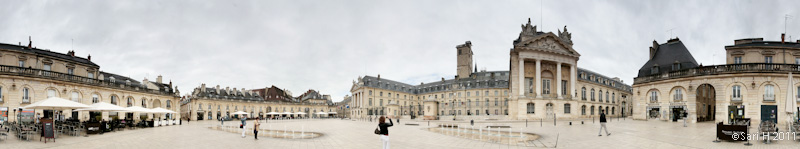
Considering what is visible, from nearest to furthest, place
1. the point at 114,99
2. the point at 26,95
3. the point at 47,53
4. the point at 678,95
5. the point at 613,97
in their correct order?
the point at 26,95 → the point at 678,95 → the point at 47,53 → the point at 114,99 → the point at 613,97

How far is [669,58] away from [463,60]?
5505cm

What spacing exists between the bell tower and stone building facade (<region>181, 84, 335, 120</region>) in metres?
36.9

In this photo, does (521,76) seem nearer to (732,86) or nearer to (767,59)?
(732,86)

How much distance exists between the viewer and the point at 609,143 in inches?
604

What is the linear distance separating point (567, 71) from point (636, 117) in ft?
39.8

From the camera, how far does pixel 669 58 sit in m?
43.2

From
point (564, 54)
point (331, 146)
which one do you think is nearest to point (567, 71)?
point (564, 54)

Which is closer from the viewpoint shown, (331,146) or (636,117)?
(331,146)

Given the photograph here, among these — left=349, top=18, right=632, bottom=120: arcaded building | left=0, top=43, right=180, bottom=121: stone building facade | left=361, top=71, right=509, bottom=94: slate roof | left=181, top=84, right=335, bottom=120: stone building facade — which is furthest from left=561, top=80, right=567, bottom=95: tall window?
left=0, top=43, right=180, bottom=121: stone building facade

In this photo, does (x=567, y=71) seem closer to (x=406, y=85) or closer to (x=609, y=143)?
(x=609, y=143)

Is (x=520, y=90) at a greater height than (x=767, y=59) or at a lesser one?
lesser

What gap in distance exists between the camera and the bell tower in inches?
3735

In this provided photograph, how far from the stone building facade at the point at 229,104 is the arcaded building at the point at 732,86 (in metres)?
55.0

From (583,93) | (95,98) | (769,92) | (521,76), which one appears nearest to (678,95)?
(769,92)
